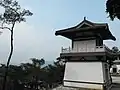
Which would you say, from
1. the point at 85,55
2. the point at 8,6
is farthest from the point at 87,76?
the point at 8,6

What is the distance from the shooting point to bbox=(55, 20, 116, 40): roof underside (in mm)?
18453

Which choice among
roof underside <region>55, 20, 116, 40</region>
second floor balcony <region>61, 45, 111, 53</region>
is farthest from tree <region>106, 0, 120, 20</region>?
second floor balcony <region>61, 45, 111, 53</region>

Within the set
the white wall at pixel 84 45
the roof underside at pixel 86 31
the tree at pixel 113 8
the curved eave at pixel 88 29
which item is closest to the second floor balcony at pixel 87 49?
the white wall at pixel 84 45

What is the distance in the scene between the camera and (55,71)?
92.0 feet

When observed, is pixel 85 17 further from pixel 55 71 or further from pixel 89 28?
pixel 55 71

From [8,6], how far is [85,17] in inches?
318

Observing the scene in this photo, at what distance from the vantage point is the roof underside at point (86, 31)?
18453 mm

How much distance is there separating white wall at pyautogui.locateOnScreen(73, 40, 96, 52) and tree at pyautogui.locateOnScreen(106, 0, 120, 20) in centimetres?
1260

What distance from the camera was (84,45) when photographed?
19.7 metres

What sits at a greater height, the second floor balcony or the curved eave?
the curved eave

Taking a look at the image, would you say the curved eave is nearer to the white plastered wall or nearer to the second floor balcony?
the second floor balcony

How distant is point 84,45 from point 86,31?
4.90ft

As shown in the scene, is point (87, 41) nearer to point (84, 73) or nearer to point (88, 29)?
point (88, 29)

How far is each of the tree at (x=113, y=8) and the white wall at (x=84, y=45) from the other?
12.6m
